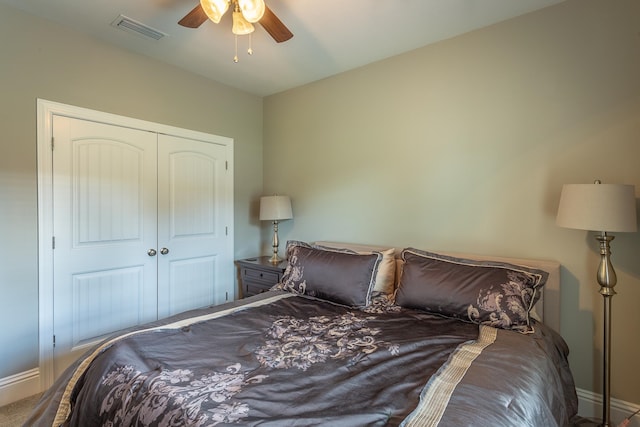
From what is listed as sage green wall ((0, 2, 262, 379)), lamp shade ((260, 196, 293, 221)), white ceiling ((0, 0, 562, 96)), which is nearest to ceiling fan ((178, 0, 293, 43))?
white ceiling ((0, 0, 562, 96))

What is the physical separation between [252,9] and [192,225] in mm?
2087

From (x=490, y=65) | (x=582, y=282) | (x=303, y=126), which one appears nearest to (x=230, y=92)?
(x=303, y=126)

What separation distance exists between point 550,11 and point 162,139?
10.2ft

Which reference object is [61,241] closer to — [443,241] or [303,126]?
[303,126]

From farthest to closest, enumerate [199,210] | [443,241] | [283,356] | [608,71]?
[199,210] → [443,241] → [608,71] → [283,356]

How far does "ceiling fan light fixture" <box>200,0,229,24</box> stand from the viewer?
1621 mm

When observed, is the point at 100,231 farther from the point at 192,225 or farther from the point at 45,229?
the point at 192,225

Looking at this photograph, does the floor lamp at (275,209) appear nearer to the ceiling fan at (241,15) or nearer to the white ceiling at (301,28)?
the white ceiling at (301,28)

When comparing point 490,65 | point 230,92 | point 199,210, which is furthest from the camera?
point 230,92

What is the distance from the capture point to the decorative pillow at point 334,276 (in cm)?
212

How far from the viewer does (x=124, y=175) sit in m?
2.65

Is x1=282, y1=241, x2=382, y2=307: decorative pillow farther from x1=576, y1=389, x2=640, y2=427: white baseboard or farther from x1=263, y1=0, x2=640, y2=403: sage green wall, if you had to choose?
x1=576, y1=389, x2=640, y2=427: white baseboard

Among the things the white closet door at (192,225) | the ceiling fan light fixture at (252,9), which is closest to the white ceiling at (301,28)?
the ceiling fan light fixture at (252,9)

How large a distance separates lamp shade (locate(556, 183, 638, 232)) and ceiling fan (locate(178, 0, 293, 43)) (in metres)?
1.90
